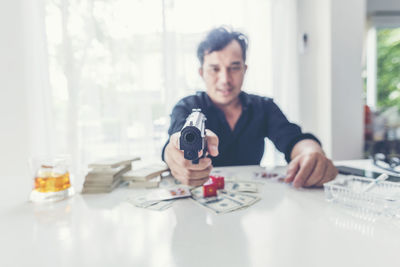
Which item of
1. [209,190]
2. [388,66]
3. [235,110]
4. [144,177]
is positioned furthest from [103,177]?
[388,66]

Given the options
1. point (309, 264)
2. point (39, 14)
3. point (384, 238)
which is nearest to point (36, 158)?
point (309, 264)

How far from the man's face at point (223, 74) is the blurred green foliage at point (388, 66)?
1.86 meters

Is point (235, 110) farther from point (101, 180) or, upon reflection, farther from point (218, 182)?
point (101, 180)

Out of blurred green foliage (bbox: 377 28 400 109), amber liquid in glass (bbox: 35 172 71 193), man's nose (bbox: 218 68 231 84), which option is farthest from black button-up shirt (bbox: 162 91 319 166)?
blurred green foliage (bbox: 377 28 400 109)

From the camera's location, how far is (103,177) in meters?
0.73

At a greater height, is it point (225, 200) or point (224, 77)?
point (224, 77)

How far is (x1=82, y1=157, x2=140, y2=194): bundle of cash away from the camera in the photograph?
72 cm

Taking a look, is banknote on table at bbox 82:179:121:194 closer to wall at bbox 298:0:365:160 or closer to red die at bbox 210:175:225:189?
red die at bbox 210:175:225:189

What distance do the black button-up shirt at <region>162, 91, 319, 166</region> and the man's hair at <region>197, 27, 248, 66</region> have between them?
22 centimetres

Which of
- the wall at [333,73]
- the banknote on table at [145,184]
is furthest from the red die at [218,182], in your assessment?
the wall at [333,73]

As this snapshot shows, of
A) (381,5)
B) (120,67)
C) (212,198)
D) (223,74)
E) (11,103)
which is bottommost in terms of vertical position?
(212,198)

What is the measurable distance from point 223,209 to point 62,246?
1.02ft

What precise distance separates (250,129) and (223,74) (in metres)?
0.30

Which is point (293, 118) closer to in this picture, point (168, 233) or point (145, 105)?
point (145, 105)
